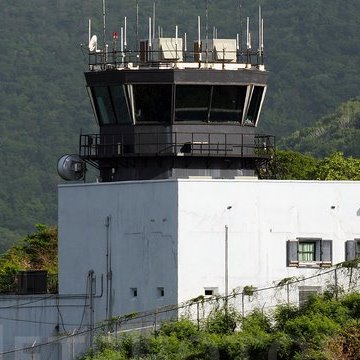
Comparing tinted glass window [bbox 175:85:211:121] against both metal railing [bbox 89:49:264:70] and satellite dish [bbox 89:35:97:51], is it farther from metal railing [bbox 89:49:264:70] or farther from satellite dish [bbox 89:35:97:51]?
satellite dish [bbox 89:35:97:51]

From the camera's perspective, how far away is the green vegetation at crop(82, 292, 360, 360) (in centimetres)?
4678

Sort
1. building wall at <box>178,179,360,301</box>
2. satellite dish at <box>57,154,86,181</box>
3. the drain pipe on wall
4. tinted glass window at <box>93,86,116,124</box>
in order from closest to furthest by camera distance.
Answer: building wall at <box>178,179,360,301</box>, the drain pipe on wall, tinted glass window at <box>93,86,116,124</box>, satellite dish at <box>57,154,86,181</box>

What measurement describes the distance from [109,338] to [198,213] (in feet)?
16.4

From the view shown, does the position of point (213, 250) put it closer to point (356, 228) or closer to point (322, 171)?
point (356, 228)

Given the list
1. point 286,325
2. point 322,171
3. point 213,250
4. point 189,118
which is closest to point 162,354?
point 286,325

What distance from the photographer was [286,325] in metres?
50.3

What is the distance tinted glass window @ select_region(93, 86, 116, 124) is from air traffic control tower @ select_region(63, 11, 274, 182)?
0.25ft

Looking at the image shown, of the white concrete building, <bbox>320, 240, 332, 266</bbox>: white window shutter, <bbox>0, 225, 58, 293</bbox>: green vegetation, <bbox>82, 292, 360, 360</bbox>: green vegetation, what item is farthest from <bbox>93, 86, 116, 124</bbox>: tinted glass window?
<bbox>0, 225, 58, 293</bbox>: green vegetation

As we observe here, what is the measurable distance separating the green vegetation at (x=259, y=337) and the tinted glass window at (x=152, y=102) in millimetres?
7805

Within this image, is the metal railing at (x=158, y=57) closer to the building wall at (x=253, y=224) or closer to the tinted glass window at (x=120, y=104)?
the tinted glass window at (x=120, y=104)

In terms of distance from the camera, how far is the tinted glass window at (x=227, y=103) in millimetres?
60812

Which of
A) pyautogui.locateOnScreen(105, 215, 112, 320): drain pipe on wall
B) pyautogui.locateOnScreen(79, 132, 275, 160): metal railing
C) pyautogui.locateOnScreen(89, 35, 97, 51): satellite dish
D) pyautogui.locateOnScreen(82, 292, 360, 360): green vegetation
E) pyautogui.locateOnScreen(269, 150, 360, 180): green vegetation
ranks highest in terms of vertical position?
pyautogui.locateOnScreen(89, 35, 97, 51): satellite dish

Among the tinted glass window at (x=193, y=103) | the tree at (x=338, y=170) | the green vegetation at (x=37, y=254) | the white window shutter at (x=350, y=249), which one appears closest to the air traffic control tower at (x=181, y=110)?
the tinted glass window at (x=193, y=103)

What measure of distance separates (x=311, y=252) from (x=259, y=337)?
9.00 m
